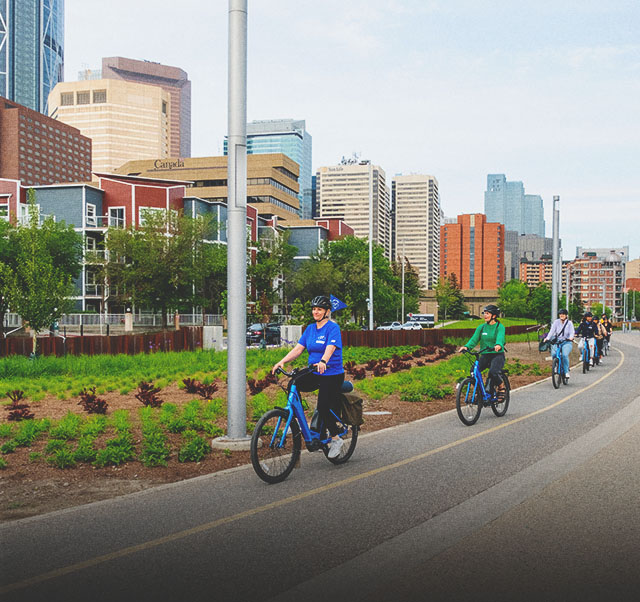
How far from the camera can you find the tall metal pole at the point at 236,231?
9141mm

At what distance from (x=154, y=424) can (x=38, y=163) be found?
7613 inches

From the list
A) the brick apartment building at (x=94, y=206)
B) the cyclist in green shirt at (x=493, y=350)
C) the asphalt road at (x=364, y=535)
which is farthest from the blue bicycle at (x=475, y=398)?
the brick apartment building at (x=94, y=206)

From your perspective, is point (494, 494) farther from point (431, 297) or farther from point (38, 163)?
point (38, 163)

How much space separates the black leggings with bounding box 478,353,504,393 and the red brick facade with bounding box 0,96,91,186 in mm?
180785

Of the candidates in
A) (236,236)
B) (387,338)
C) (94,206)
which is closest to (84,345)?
(387,338)

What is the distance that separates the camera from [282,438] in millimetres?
7227

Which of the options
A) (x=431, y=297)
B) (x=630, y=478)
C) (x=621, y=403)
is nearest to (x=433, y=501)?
(x=630, y=478)

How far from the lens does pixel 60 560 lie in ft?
16.0

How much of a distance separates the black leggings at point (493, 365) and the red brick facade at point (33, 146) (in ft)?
593

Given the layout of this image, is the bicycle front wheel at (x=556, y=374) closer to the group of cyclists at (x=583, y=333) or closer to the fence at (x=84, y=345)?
the group of cyclists at (x=583, y=333)

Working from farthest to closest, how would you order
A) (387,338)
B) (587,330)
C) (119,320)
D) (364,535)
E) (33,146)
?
(33,146) < (119,320) < (387,338) < (587,330) < (364,535)

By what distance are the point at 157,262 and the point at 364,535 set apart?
47.6 metres

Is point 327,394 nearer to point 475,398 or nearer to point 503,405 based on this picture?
point 475,398

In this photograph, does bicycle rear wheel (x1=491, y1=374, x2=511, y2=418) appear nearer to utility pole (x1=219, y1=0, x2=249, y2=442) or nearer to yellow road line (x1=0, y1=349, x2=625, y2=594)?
yellow road line (x1=0, y1=349, x2=625, y2=594)
